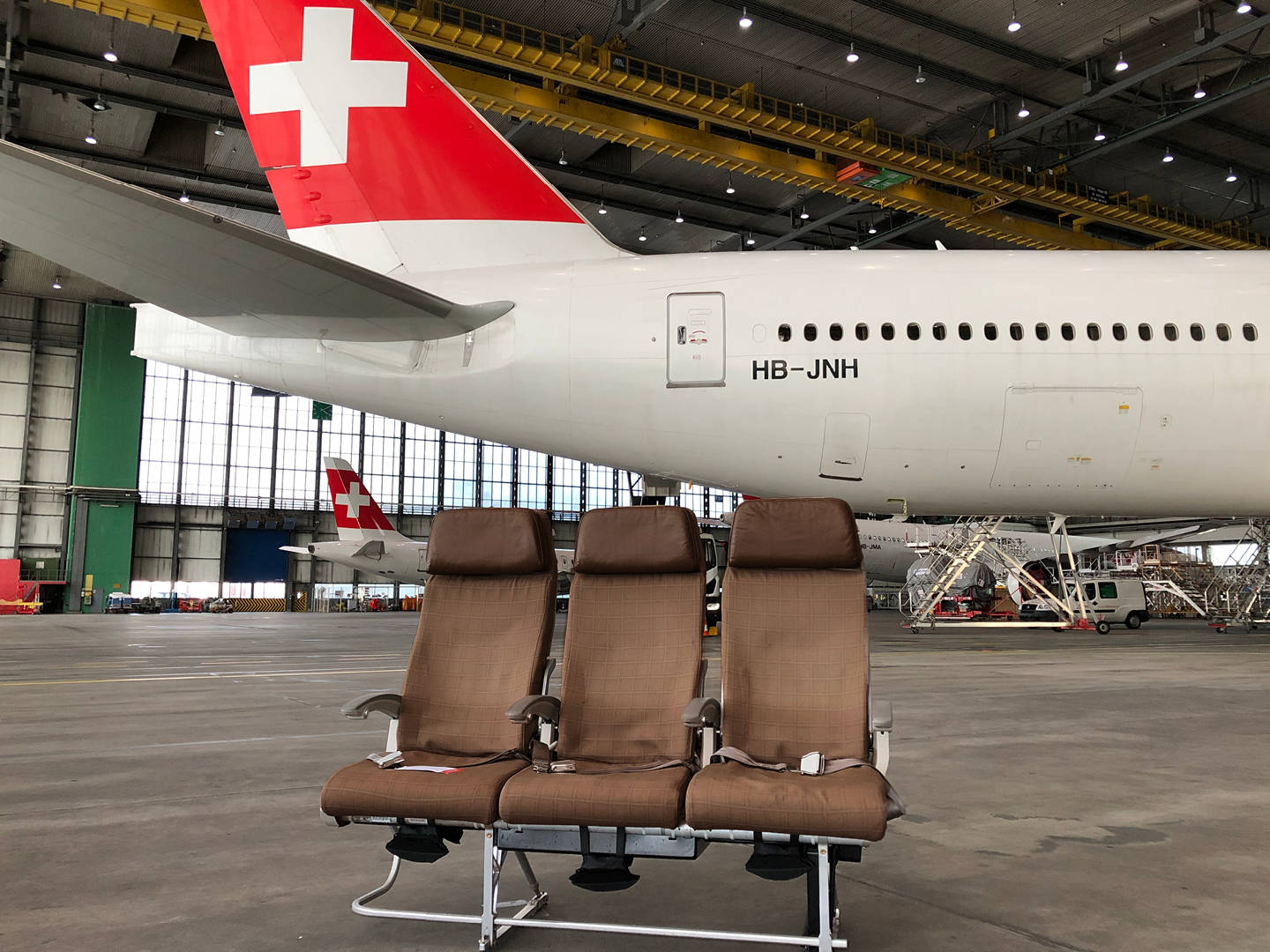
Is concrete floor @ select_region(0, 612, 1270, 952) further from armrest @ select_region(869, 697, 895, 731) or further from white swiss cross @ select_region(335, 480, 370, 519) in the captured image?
white swiss cross @ select_region(335, 480, 370, 519)

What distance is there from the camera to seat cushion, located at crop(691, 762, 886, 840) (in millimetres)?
2135

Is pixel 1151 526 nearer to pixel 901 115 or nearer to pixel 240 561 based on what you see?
pixel 901 115

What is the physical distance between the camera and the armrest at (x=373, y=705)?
8.91 ft

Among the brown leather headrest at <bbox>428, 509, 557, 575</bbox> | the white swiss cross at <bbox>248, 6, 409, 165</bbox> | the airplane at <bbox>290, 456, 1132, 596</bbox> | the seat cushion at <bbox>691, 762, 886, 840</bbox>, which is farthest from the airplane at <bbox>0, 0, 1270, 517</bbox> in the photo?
the airplane at <bbox>290, 456, 1132, 596</bbox>

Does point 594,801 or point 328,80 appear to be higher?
point 328,80

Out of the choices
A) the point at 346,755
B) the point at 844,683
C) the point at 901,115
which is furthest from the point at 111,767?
the point at 901,115

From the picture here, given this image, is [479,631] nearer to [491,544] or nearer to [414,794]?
[491,544]

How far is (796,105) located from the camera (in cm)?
2084

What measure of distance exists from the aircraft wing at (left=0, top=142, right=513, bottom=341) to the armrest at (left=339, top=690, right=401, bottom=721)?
12.5 ft

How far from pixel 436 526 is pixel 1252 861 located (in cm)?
294

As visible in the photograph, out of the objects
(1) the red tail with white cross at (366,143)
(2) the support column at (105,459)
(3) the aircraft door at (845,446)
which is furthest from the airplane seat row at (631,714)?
(2) the support column at (105,459)

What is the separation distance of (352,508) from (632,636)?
2535 cm

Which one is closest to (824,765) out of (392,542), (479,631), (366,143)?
(479,631)

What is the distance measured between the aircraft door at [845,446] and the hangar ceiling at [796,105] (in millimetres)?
A: 11483
